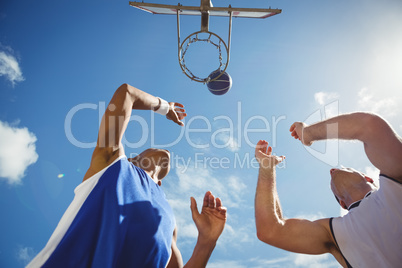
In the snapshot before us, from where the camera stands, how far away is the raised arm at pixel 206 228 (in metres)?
1.93

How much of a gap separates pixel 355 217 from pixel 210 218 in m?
1.72

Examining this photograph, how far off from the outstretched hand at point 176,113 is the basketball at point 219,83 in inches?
98.1

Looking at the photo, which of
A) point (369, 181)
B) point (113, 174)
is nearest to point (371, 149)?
point (369, 181)

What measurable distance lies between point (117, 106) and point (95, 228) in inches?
39.3

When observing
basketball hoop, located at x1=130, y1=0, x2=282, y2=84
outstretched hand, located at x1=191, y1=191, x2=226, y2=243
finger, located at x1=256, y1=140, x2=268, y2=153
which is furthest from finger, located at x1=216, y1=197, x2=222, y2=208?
basketball hoop, located at x1=130, y1=0, x2=282, y2=84

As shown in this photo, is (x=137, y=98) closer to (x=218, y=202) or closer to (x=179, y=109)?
(x=179, y=109)

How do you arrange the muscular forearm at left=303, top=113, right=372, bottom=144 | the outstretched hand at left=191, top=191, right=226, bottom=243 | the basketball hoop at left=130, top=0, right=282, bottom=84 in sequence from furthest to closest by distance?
the basketball hoop at left=130, top=0, right=282, bottom=84 → the muscular forearm at left=303, top=113, right=372, bottom=144 → the outstretched hand at left=191, top=191, right=226, bottom=243

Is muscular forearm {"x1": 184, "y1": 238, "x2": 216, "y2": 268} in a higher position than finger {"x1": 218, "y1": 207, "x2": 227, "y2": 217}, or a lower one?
lower

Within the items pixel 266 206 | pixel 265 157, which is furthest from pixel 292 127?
pixel 266 206

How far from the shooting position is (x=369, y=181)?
11.6 feet

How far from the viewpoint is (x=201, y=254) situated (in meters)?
1.94

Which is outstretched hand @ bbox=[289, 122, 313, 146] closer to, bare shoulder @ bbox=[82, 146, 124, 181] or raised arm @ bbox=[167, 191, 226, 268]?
raised arm @ bbox=[167, 191, 226, 268]

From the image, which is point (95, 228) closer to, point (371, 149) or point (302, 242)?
point (302, 242)

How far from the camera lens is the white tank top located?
2.17 meters
